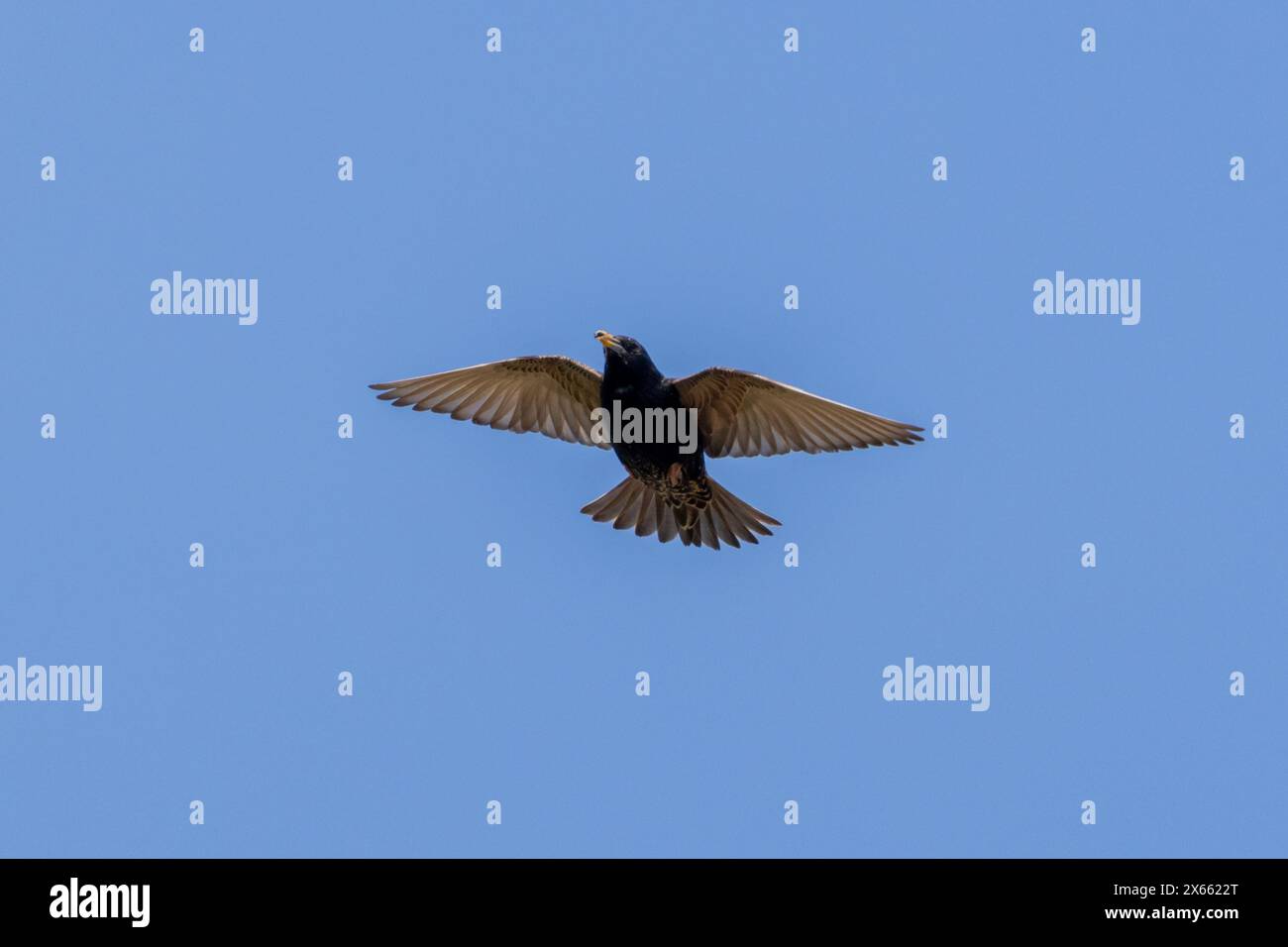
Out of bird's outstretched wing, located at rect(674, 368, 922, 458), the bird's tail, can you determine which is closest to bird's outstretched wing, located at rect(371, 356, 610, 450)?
the bird's tail

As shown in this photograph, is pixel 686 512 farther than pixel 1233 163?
No

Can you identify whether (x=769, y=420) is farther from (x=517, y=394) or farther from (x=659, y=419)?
(x=517, y=394)

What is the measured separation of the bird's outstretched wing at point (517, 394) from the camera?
18.2m

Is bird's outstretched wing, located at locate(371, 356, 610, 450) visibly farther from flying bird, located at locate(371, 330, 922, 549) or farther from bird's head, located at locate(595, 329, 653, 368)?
bird's head, located at locate(595, 329, 653, 368)

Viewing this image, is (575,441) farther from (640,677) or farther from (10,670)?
(10,670)

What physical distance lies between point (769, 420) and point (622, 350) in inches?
66.8

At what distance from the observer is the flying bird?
1742cm

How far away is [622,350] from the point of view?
56.2 ft

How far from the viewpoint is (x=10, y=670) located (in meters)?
18.9

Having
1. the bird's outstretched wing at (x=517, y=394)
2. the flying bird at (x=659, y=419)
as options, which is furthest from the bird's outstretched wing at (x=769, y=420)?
the bird's outstretched wing at (x=517, y=394)

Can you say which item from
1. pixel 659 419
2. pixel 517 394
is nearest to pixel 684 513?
pixel 659 419

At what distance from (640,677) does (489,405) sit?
3.08m
